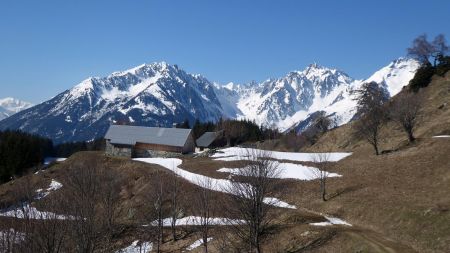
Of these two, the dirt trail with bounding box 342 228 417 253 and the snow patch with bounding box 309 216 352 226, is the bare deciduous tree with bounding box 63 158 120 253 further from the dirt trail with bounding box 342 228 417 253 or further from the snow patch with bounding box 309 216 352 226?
the dirt trail with bounding box 342 228 417 253

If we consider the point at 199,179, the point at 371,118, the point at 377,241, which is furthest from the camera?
the point at 371,118

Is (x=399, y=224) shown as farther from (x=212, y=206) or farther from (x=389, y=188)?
(x=212, y=206)

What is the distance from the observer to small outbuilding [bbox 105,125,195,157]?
111562 millimetres

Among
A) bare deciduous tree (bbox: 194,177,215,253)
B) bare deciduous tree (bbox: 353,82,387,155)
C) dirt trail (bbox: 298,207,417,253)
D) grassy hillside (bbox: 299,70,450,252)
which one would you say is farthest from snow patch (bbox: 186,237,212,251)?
bare deciduous tree (bbox: 353,82,387,155)

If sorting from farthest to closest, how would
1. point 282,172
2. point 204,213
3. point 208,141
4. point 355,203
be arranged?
point 208,141 < point 282,172 < point 355,203 < point 204,213

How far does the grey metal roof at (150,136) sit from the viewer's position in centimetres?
11224

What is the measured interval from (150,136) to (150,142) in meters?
2.40

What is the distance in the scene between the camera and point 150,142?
114 metres

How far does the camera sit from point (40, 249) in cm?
2292

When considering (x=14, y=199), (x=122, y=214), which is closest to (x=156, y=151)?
(x=14, y=199)

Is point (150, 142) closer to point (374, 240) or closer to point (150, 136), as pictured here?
point (150, 136)

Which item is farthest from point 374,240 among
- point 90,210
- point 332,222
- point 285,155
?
point 285,155

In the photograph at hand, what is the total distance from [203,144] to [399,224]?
326ft

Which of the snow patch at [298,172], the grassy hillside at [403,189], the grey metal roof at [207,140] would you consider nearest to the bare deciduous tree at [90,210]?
the snow patch at [298,172]
